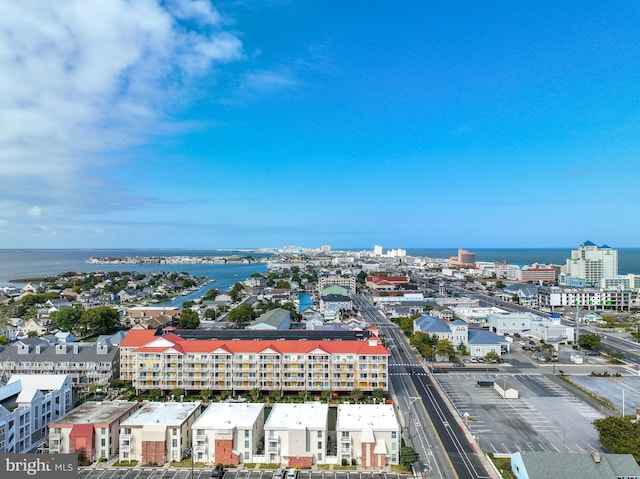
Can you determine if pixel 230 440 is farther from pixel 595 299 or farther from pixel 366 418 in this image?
pixel 595 299

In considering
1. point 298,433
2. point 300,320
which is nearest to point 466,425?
point 298,433

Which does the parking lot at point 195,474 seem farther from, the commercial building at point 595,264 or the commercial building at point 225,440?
the commercial building at point 595,264

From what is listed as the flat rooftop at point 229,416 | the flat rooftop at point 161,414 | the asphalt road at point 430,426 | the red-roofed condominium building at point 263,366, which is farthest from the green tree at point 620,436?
the flat rooftop at point 161,414

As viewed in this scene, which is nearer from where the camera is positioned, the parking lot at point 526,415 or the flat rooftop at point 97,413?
the flat rooftop at point 97,413

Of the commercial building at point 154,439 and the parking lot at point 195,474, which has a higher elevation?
the commercial building at point 154,439

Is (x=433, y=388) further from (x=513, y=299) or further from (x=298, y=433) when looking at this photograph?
(x=513, y=299)

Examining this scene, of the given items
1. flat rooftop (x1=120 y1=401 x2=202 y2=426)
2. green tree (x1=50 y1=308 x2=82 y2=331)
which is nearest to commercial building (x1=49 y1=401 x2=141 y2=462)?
flat rooftop (x1=120 y1=401 x2=202 y2=426)

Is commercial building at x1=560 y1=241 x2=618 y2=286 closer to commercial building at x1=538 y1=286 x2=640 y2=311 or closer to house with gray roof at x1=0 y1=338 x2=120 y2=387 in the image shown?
commercial building at x1=538 y1=286 x2=640 y2=311
